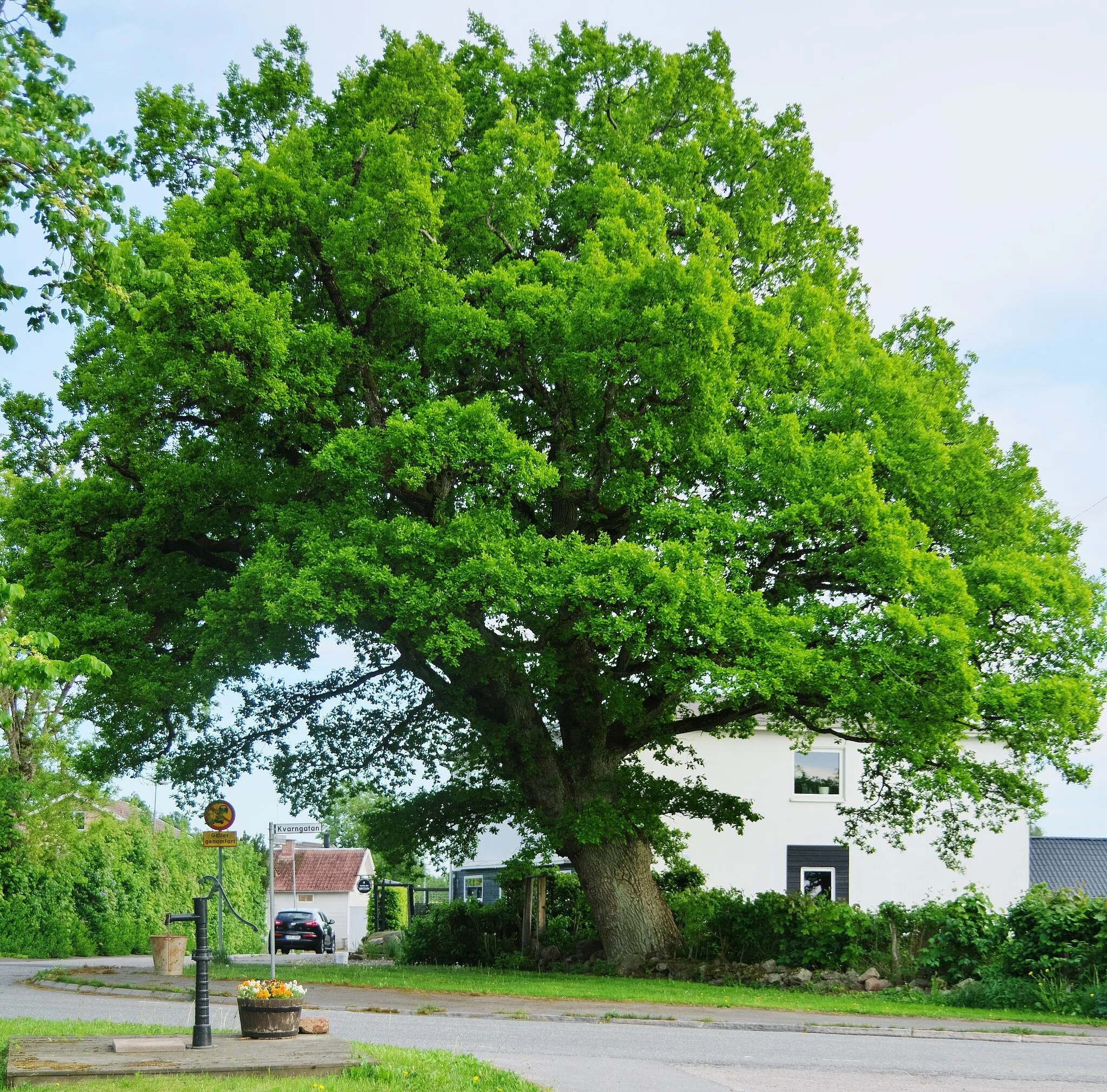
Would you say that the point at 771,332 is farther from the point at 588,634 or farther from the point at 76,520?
the point at 76,520

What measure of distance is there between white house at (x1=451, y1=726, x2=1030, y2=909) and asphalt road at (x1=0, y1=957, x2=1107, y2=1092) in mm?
22479

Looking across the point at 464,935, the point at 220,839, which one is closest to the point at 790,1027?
the point at 220,839

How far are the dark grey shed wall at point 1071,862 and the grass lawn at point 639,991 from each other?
22927 millimetres

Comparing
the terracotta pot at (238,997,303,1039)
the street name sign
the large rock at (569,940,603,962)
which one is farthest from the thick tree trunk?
the terracotta pot at (238,997,303,1039)

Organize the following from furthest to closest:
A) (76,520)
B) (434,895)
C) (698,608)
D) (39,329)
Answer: (434,895), (76,520), (698,608), (39,329)

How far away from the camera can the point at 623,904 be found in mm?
22719

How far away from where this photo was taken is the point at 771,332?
69.8 feet

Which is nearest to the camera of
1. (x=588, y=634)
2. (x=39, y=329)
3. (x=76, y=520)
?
(x=39, y=329)

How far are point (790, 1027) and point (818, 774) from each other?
902 inches

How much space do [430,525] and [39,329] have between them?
8.05m

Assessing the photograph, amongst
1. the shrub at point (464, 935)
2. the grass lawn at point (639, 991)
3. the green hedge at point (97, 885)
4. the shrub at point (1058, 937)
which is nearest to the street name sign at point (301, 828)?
the grass lawn at point (639, 991)

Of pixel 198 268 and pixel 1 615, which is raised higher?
pixel 198 268

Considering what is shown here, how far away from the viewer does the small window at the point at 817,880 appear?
120ft

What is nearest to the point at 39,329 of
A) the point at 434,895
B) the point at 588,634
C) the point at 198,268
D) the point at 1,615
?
the point at 198,268
